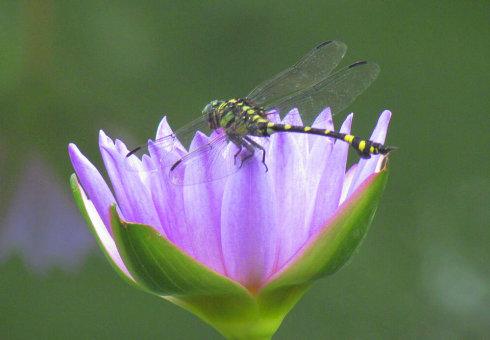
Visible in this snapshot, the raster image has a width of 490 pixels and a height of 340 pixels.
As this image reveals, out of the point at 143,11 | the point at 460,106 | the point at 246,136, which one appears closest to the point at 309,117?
the point at 246,136

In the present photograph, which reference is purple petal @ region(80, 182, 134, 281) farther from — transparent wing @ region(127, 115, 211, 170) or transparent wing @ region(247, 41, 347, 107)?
transparent wing @ region(247, 41, 347, 107)

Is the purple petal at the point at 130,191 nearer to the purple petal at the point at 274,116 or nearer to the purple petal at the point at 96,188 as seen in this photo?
the purple petal at the point at 96,188

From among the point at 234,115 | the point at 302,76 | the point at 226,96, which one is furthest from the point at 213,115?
the point at 226,96

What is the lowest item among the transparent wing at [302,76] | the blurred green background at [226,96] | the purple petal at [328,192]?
the purple petal at [328,192]

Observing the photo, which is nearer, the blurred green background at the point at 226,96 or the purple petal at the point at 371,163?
the purple petal at the point at 371,163

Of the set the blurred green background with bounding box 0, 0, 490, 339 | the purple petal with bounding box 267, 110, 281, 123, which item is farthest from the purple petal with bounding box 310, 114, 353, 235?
the blurred green background with bounding box 0, 0, 490, 339

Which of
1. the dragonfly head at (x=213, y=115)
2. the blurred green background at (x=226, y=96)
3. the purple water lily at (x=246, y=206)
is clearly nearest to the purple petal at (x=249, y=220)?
the purple water lily at (x=246, y=206)

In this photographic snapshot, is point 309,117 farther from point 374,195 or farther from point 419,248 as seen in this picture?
point 419,248

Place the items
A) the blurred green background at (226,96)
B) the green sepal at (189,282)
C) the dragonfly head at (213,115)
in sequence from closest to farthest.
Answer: the green sepal at (189,282) < the dragonfly head at (213,115) < the blurred green background at (226,96)
